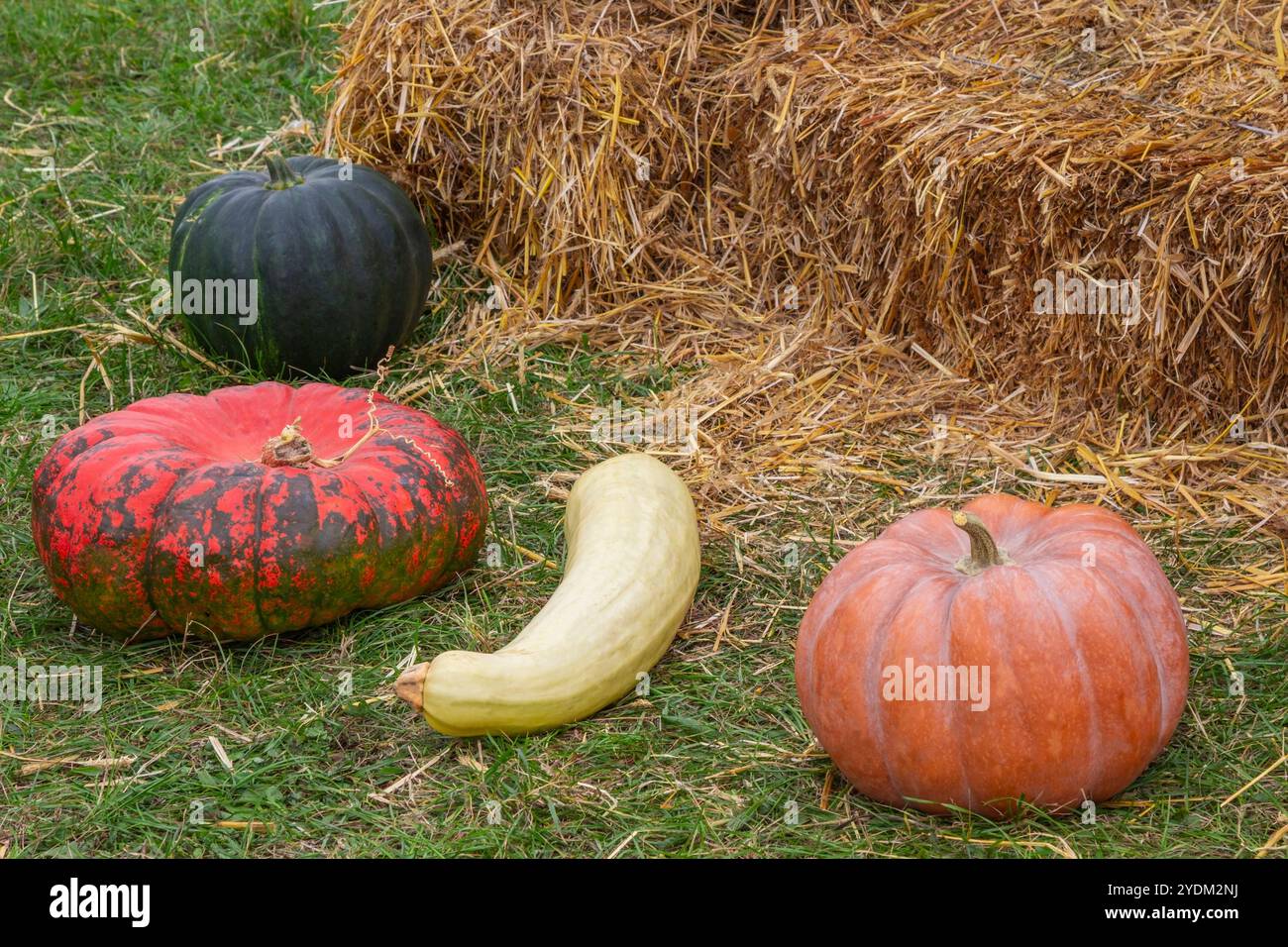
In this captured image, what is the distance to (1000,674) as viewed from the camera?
2.70 metres

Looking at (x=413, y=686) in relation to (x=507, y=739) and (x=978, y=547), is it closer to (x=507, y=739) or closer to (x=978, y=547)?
(x=507, y=739)

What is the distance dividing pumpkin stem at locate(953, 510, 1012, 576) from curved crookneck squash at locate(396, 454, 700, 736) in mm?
848

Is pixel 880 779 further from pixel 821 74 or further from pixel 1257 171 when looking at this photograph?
pixel 821 74

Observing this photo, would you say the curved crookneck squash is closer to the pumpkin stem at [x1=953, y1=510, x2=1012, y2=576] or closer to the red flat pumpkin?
the red flat pumpkin

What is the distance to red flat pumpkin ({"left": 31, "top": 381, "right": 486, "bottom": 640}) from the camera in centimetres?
343

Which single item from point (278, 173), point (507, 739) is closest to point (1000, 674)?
point (507, 739)

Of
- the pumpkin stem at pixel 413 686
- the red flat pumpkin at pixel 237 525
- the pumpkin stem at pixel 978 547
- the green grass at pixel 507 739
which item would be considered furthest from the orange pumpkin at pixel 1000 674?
the red flat pumpkin at pixel 237 525

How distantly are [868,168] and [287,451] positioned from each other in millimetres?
2249

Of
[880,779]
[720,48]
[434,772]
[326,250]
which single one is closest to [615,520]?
[434,772]

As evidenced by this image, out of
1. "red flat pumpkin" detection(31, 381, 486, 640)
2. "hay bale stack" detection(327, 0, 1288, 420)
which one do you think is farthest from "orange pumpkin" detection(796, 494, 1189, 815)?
"hay bale stack" detection(327, 0, 1288, 420)

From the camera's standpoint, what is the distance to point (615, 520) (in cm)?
362

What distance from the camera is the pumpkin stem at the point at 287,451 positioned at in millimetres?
3615

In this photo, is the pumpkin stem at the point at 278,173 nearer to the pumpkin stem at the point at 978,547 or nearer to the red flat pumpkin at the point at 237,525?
the red flat pumpkin at the point at 237,525

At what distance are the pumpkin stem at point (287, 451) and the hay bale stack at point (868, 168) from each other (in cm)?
176
